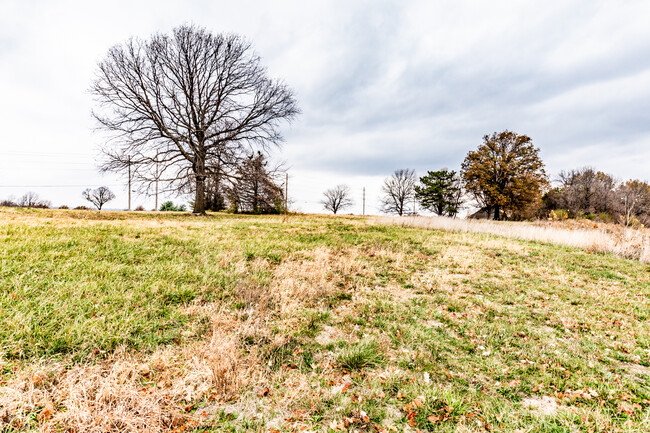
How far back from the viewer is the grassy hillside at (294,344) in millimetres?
2504

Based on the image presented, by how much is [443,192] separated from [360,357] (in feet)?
134

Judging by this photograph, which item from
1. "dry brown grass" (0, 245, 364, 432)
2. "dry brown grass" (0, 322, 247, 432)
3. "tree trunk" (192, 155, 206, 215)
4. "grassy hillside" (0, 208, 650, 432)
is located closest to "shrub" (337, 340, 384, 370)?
"grassy hillside" (0, 208, 650, 432)

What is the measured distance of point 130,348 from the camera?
3.35 metres

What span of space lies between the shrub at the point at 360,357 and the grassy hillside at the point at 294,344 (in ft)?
0.05

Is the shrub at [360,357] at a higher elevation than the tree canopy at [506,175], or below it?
below

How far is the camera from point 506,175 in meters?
32.9

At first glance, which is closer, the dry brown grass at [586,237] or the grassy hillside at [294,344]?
→ the grassy hillside at [294,344]

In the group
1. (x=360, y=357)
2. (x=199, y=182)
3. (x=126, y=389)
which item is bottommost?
(x=360, y=357)

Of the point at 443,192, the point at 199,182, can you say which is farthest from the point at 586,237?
the point at 443,192

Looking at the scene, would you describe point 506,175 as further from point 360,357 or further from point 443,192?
point 360,357

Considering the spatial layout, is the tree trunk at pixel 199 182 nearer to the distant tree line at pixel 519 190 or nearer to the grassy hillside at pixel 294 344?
the grassy hillside at pixel 294 344

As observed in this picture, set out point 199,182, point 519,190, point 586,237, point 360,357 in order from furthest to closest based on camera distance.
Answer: point 519,190 < point 199,182 < point 586,237 < point 360,357

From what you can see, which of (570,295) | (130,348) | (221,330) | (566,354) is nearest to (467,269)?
(570,295)

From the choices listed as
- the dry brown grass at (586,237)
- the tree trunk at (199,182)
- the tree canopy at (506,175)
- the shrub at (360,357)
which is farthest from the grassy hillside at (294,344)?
the tree canopy at (506,175)
